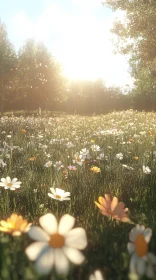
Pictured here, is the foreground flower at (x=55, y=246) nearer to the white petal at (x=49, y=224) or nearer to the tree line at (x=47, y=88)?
the white petal at (x=49, y=224)

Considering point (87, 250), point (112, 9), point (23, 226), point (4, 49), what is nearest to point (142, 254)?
point (23, 226)

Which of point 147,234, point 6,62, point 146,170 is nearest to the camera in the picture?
point 147,234

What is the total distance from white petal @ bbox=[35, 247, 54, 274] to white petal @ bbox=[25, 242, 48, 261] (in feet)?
0.04

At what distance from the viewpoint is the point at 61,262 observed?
2.63 feet

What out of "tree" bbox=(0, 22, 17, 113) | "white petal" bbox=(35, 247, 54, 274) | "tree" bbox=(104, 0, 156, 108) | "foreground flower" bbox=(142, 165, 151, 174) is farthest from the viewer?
"tree" bbox=(0, 22, 17, 113)

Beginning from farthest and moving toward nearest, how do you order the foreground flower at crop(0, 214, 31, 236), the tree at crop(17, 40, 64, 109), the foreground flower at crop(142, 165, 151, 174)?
the tree at crop(17, 40, 64, 109) → the foreground flower at crop(142, 165, 151, 174) → the foreground flower at crop(0, 214, 31, 236)

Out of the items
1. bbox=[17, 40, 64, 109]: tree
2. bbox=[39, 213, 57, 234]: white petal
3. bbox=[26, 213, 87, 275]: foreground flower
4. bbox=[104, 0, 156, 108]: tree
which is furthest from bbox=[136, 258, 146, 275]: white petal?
bbox=[17, 40, 64, 109]: tree

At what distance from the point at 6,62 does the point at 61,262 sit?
36.7 metres

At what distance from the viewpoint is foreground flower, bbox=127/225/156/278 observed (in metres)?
0.87

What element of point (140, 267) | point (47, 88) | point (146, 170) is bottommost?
point (146, 170)

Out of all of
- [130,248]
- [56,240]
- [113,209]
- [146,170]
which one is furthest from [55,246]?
[146,170]

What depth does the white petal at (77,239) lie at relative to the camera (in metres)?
0.88

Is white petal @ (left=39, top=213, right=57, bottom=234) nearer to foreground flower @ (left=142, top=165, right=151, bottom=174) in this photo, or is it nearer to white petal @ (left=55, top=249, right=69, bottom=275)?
→ white petal @ (left=55, top=249, right=69, bottom=275)

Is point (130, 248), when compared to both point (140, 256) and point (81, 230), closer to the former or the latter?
point (140, 256)
